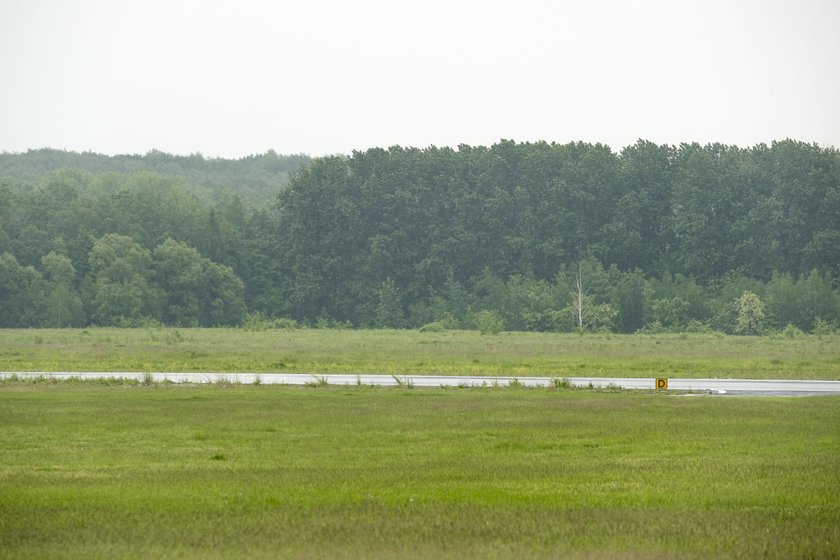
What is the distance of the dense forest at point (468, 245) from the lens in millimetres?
104281

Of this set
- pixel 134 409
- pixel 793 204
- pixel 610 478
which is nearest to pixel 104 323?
pixel 793 204

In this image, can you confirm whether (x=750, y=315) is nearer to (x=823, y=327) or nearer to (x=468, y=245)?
(x=823, y=327)

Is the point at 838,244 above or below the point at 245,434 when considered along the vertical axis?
above

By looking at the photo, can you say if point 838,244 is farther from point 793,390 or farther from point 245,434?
point 245,434

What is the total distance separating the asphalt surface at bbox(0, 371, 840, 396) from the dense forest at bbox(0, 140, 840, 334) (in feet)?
182

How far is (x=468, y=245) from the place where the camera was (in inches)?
4510

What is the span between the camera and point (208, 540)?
14227mm

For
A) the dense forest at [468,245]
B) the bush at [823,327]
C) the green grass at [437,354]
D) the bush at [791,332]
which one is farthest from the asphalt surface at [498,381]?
the dense forest at [468,245]

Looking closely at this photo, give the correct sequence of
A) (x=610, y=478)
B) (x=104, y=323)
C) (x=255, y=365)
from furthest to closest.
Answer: (x=104, y=323) < (x=255, y=365) < (x=610, y=478)

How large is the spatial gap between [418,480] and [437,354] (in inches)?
1756

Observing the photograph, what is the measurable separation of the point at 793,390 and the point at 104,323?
78.9m

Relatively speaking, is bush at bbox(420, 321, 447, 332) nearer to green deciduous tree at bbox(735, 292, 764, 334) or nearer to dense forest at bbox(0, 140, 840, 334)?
dense forest at bbox(0, 140, 840, 334)

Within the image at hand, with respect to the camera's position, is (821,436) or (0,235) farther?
(0,235)

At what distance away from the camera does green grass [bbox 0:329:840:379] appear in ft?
163
